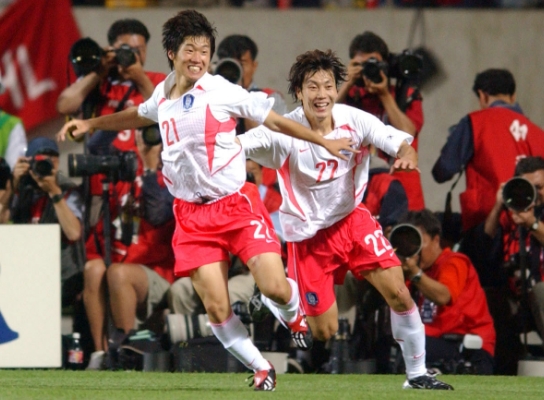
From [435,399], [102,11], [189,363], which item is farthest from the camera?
[102,11]

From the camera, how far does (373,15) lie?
10.4 metres

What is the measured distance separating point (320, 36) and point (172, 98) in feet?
14.6

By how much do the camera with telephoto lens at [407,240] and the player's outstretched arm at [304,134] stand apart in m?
1.86

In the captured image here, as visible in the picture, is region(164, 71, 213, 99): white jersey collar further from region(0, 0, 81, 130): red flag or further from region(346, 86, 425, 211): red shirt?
region(0, 0, 81, 130): red flag

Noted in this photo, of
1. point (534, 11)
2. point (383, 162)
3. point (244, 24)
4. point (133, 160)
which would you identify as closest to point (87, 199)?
point (133, 160)

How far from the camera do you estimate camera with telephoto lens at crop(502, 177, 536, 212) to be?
25.6 feet

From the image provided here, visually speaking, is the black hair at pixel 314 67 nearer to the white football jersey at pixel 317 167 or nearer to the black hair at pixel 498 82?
the white football jersey at pixel 317 167

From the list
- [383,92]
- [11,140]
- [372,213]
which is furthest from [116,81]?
[372,213]

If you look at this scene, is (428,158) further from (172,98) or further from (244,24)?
(172,98)

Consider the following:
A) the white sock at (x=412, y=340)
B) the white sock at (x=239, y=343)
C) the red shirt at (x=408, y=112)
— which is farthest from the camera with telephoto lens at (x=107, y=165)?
the white sock at (x=412, y=340)

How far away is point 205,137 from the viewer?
6023 millimetres

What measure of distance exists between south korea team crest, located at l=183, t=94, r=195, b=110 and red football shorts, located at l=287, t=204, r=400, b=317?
3.89 ft

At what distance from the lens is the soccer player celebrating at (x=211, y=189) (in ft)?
19.7

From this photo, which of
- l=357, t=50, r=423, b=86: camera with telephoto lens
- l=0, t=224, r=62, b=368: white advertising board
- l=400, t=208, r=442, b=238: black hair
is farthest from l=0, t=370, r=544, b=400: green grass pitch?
l=357, t=50, r=423, b=86: camera with telephoto lens
